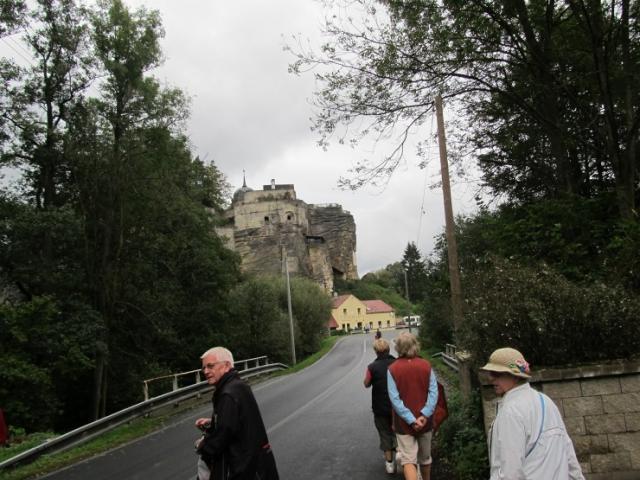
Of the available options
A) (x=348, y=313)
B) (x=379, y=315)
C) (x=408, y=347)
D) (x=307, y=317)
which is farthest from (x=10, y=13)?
(x=379, y=315)

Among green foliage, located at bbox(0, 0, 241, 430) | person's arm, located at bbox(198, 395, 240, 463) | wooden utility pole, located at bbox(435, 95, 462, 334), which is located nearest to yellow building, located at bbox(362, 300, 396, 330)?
green foliage, located at bbox(0, 0, 241, 430)

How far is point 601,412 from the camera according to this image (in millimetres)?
5797

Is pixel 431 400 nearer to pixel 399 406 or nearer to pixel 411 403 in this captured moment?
pixel 411 403

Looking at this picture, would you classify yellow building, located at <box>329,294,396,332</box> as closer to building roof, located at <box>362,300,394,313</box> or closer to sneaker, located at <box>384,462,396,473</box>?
building roof, located at <box>362,300,394,313</box>

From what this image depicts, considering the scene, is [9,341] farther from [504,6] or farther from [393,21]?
[504,6]

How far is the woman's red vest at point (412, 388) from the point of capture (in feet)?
18.9

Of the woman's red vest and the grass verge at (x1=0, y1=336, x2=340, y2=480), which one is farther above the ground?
the woman's red vest

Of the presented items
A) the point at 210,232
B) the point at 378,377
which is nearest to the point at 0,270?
the point at 210,232

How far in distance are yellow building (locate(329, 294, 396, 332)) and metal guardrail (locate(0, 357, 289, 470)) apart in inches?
3407

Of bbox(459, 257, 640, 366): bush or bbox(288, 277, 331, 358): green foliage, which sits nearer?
bbox(459, 257, 640, 366): bush

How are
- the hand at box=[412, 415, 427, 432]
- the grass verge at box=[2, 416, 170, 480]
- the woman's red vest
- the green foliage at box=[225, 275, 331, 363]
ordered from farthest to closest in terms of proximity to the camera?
1. the green foliage at box=[225, 275, 331, 363]
2. the grass verge at box=[2, 416, 170, 480]
3. the woman's red vest
4. the hand at box=[412, 415, 427, 432]

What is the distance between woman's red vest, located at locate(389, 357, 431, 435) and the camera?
5.75 metres

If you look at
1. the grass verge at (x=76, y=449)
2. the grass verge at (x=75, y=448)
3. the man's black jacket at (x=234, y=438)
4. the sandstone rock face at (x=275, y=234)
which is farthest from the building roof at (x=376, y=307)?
the man's black jacket at (x=234, y=438)

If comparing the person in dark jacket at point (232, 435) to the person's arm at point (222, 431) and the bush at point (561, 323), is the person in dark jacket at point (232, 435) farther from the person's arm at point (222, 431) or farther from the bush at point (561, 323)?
the bush at point (561, 323)
